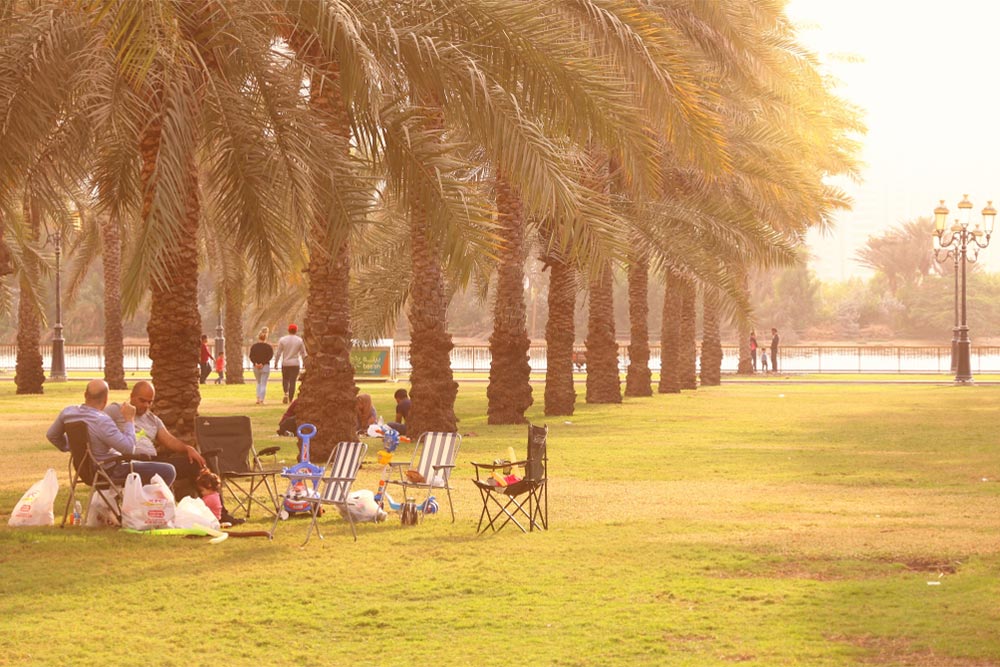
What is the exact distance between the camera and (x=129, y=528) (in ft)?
39.0

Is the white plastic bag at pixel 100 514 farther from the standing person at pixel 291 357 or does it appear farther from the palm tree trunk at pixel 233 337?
the palm tree trunk at pixel 233 337

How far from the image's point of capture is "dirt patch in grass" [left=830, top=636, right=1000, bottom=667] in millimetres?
7172

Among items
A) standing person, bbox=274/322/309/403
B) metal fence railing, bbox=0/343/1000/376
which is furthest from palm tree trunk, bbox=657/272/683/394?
metal fence railing, bbox=0/343/1000/376

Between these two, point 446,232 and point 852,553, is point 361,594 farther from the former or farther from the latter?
point 446,232

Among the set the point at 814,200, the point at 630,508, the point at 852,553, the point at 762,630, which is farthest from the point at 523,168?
the point at 814,200

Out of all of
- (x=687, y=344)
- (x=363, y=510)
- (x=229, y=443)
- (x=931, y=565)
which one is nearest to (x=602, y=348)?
(x=687, y=344)

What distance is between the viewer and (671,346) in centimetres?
3728

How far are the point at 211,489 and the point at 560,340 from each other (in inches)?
626

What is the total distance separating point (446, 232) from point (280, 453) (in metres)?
7.01

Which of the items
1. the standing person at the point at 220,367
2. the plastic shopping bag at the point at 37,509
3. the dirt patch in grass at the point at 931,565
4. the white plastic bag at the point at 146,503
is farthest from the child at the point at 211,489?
the standing person at the point at 220,367

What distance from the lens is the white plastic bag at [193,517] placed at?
11.9 meters

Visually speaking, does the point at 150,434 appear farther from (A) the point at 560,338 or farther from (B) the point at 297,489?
(A) the point at 560,338

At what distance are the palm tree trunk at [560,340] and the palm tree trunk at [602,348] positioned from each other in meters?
2.55

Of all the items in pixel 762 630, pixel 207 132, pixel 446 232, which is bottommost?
pixel 762 630
